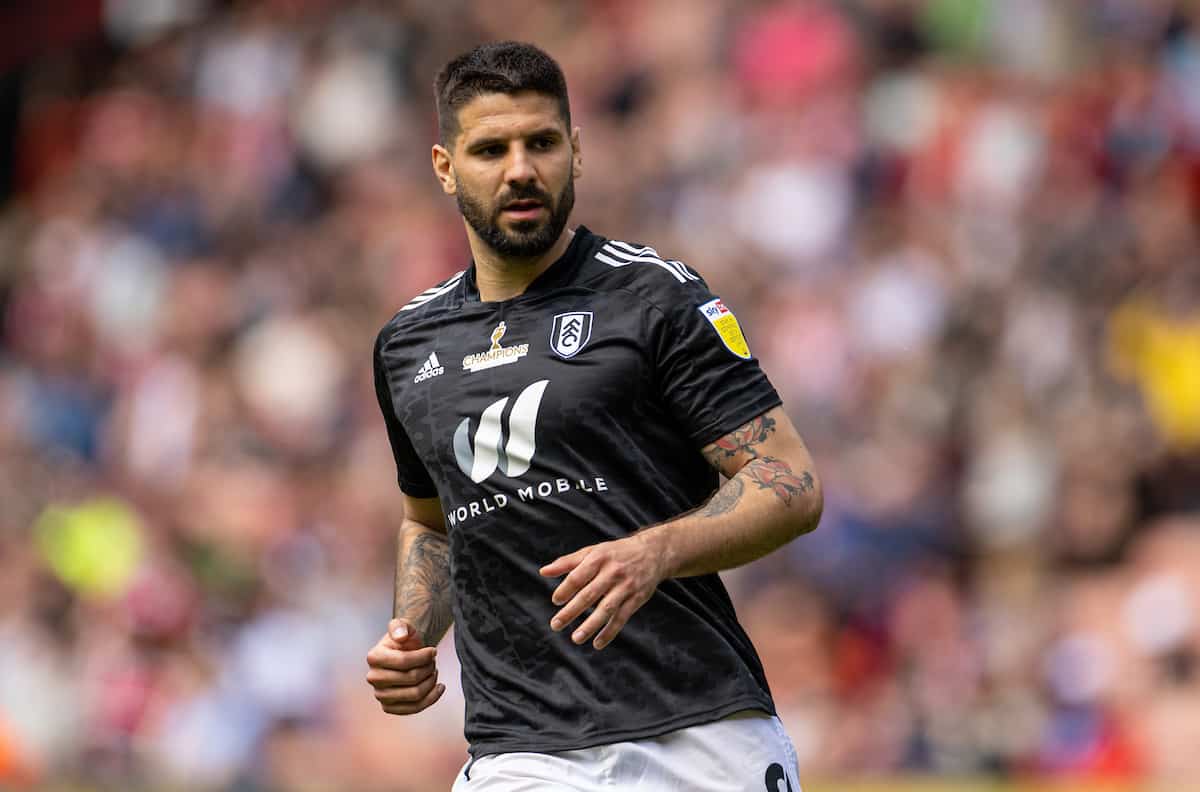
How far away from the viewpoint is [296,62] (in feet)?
55.3

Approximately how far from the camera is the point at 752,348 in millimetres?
11922

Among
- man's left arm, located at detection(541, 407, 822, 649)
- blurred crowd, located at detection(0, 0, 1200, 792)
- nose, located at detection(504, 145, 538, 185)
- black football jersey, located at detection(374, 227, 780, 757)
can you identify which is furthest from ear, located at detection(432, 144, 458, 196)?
blurred crowd, located at detection(0, 0, 1200, 792)

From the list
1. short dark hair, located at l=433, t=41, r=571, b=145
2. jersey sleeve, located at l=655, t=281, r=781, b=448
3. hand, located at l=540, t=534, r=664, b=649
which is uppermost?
short dark hair, located at l=433, t=41, r=571, b=145

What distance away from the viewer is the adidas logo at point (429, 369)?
489 cm

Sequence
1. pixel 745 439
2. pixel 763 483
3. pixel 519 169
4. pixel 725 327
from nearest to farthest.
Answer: pixel 763 483 < pixel 745 439 < pixel 725 327 < pixel 519 169

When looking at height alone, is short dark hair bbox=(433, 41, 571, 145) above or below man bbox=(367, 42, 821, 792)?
above

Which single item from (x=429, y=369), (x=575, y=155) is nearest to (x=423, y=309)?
(x=429, y=369)

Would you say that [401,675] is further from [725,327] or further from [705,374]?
[725,327]

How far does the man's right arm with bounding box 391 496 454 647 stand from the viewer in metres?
5.02

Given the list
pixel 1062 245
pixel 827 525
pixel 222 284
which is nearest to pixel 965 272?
pixel 1062 245

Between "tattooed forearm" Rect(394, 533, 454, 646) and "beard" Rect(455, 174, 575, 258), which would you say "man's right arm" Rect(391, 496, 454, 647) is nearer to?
"tattooed forearm" Rect(394, 533, 454, 646)

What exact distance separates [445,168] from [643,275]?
0.67m

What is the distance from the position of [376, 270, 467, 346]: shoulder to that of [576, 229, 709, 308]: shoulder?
1.38ft

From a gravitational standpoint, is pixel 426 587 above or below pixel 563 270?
below
